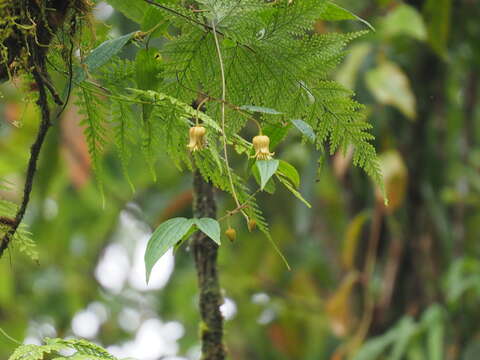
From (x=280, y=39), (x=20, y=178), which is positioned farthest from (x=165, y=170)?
(x=280, y=39)

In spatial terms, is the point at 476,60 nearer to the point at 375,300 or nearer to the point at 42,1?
the point at 375,300

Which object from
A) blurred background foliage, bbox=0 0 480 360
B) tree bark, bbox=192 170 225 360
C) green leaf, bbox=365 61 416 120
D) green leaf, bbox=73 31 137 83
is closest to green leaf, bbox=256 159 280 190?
green leaf, bbox=73 31 137 83

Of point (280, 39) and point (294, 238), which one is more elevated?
point (294, 238)

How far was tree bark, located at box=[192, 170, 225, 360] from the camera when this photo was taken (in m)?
0.90

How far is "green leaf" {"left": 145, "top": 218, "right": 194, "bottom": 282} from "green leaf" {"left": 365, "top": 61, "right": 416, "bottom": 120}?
4.41ft

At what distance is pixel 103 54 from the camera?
26.6 inches

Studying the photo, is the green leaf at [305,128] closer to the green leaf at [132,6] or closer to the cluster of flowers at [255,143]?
the cluster of flowers at [255,143]

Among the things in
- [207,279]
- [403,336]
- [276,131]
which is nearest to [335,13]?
[276,131]

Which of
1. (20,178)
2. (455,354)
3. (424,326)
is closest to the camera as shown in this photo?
(424,326)

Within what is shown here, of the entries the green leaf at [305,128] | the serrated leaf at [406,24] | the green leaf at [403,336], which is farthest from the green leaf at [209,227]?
the green leaf at [403,336]

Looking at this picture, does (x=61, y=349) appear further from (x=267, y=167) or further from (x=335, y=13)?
(x=335, y=13)

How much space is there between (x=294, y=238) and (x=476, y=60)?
44.0 inches

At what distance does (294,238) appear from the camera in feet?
10.1

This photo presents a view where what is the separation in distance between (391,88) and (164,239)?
1.42m
